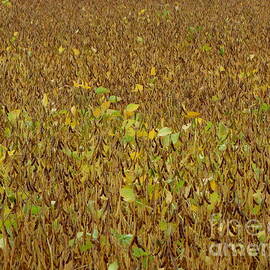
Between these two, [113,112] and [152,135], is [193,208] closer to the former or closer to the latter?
[152,135]

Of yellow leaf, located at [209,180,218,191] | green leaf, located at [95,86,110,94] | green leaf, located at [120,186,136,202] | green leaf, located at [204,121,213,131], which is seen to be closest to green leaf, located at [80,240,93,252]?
green leaf, located at [120,186,136,202]

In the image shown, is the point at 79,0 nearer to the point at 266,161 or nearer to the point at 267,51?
the point at 267,51

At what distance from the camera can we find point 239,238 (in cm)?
197

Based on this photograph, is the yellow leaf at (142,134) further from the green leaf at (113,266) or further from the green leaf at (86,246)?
the green leaf at (113,266)

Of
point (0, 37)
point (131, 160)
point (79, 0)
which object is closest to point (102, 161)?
point (131, 160)

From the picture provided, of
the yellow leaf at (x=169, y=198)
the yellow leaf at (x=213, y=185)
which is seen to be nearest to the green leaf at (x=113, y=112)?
the yellow leaf at (x=213, y=185)

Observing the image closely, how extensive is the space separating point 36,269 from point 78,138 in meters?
1.40

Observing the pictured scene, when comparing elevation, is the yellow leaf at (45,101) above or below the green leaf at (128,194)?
above

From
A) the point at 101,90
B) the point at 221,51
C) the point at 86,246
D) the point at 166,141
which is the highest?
the point at 221,51

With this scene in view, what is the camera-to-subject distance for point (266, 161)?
8.77 ft

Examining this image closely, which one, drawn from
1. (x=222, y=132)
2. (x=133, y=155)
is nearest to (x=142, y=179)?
(x=133, y=155)

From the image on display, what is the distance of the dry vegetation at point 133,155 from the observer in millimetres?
1963

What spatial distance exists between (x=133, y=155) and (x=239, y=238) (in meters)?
0.95

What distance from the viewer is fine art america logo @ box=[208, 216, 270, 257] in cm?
192
